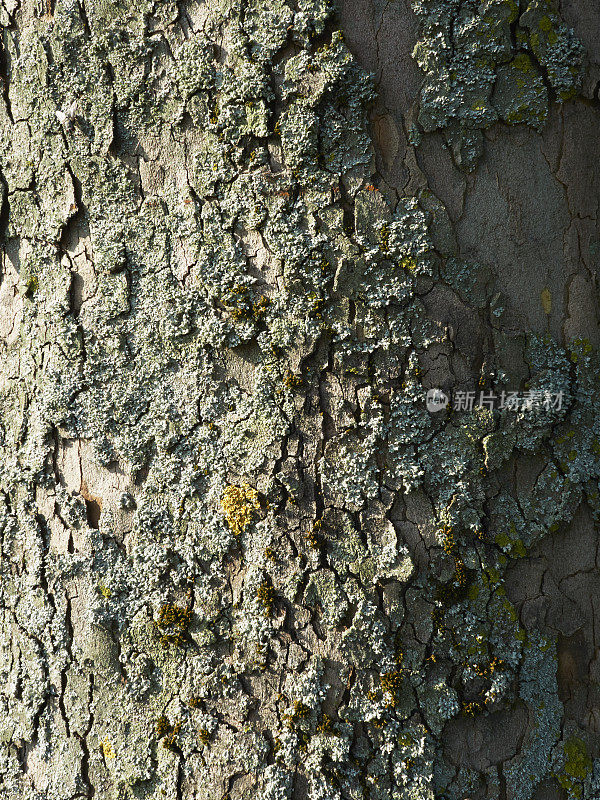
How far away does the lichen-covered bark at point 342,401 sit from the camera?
5.04 feet

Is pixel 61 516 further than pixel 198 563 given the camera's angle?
Yes

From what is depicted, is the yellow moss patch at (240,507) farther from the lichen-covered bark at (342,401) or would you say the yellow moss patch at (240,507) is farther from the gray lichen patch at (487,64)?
the gray lichen patch at (487,64)

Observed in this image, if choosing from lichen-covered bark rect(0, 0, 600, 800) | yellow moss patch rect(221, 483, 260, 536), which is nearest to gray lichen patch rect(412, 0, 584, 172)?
lichen-covered bark rect(0, 0, 600, 800)

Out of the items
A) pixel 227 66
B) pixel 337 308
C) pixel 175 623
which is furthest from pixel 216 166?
pixel 175 623

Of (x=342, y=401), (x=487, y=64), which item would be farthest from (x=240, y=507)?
(x=487, y=64)

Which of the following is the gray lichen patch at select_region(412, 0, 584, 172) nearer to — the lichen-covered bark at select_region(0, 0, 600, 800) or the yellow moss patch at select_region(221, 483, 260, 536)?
the lichen-covered bark at select_region(0, 0, 600, 800)

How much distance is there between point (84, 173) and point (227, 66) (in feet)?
1.77

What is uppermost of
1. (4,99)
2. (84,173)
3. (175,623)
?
(4,99)

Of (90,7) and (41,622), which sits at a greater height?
(90,7)

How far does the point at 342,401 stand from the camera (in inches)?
61.8

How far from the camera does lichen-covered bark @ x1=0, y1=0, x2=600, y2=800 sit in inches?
60.4

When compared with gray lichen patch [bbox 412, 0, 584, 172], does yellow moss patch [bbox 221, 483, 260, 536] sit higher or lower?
lower

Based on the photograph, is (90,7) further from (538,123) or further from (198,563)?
(198,563)

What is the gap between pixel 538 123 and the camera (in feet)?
5.14
